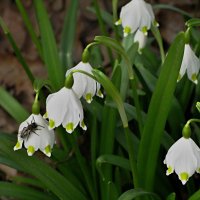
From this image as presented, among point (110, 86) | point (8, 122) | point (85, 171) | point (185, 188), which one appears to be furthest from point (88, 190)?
point (8, 122)

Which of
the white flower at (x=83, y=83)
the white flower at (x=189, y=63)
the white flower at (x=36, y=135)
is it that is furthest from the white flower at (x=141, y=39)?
the white flower at (x=36, y=135)

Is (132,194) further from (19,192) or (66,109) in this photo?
(19,192)

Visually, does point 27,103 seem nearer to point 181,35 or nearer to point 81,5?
point 81,5

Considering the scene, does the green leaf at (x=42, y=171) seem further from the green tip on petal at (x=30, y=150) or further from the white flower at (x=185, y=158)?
the white flower at (x=185, y=158)

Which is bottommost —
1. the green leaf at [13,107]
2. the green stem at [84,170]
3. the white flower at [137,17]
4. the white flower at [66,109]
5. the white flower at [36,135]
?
the green stem at [84,170]

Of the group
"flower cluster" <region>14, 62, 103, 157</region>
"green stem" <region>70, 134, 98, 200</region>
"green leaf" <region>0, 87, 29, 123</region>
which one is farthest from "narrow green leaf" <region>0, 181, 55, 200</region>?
"flower cluster" <region>14, 62, 103, 157</region>

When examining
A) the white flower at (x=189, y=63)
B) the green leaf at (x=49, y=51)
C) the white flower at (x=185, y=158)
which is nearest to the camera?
the white flower at (x=185, y=158)

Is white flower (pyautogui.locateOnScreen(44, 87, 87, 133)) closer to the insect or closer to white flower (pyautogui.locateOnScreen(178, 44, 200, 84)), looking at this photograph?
the insect

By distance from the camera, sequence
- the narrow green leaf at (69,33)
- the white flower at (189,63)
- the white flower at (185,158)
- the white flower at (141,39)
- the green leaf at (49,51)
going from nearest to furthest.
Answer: the white flower at (185,158), the white flower at (189,63), the green leaf at (49,51), the white flower at (141,39), the narrow green leaf at (69,33)
